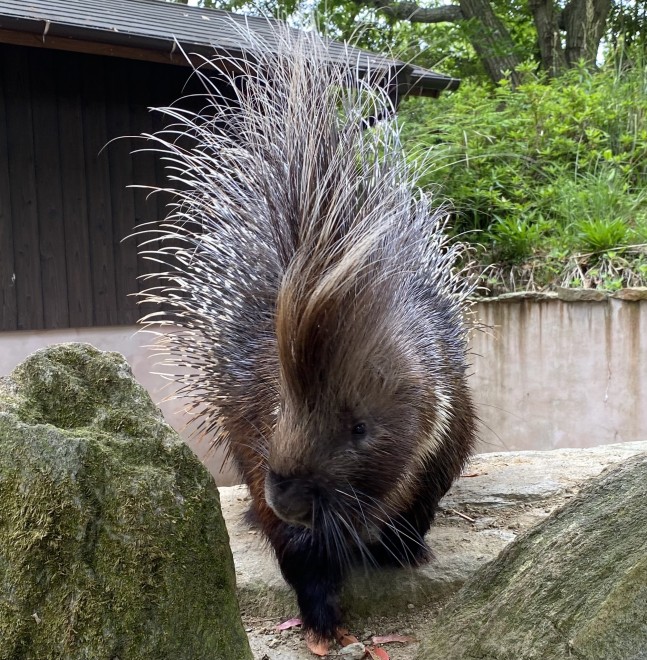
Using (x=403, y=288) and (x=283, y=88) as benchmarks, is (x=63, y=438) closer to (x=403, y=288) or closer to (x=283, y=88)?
(x=403, y=288)

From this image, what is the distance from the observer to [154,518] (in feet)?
4.89

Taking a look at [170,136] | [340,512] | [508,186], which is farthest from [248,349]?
[508,186]

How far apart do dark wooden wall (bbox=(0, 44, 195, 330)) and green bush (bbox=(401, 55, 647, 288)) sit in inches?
88.3

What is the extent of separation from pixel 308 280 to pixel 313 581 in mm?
966

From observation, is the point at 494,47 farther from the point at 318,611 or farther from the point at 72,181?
the point at 318,611

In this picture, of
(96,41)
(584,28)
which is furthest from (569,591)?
(584,28)

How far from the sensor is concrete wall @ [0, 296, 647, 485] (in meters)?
4.71

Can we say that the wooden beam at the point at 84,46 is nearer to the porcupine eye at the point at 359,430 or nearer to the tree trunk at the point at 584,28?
the porcupine eye at the point at 359,430

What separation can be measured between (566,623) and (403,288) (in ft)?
3.53

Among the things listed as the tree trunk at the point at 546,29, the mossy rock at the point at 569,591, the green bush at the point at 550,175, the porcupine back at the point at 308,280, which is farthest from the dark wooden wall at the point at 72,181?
the tree trunk at the point at 546,29

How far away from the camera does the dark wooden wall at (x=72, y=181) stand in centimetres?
492

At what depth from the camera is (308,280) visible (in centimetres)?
166

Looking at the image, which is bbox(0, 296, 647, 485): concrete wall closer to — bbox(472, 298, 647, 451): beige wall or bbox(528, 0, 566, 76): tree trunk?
bbox(472, 298, 647, 451): beige wall

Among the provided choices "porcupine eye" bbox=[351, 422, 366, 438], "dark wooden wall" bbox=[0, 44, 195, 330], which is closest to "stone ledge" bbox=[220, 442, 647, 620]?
"porcupine eye" bbox=[351, 422, 366, 438]
